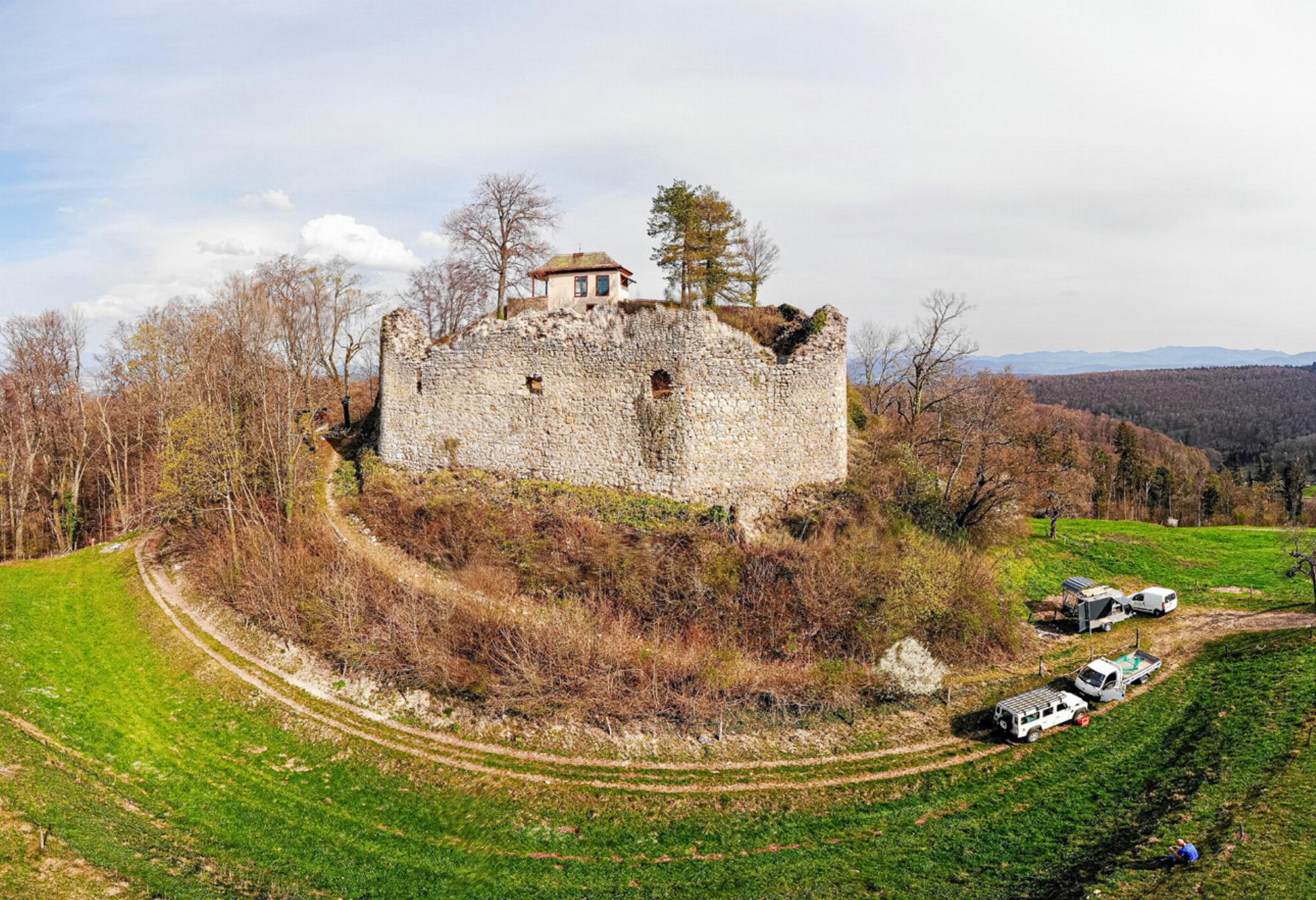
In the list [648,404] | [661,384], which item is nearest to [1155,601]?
[661,384]

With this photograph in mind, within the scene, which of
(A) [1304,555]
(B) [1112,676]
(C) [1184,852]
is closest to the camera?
(C) [1184,852]

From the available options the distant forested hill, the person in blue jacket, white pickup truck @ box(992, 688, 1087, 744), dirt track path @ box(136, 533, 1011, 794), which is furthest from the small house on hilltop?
the distant forested hill

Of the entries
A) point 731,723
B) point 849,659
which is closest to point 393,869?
point 731,723

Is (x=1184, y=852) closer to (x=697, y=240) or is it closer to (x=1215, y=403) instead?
(x=697, y=240)

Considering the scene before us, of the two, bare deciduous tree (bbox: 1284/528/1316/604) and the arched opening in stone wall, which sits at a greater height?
the arched opening in stone wall

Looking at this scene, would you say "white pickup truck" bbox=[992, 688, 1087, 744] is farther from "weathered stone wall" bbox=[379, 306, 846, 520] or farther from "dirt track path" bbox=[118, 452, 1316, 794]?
"weathered stone wall" bbox=[379, 306, 846, 520]

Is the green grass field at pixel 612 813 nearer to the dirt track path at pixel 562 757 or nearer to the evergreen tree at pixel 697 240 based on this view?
the dirt track path at pixel 562 757

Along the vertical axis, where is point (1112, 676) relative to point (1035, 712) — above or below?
above
